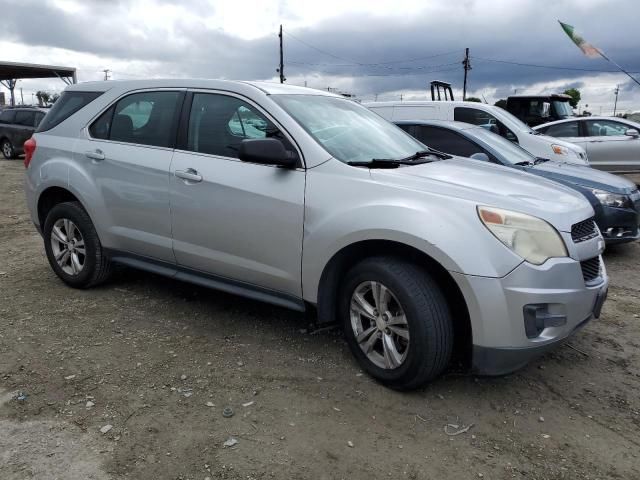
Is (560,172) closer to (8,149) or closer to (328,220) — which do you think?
(328,220)

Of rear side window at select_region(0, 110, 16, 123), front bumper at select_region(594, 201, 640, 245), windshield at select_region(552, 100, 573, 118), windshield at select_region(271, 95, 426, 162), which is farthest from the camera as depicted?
rear side window at select_region(0, 110, 16, 123)

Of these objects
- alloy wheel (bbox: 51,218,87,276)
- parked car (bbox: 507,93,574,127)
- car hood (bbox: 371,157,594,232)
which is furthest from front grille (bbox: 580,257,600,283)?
parked car (bbox: 507,93,574,127)

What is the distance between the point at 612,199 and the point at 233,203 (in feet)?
14.1

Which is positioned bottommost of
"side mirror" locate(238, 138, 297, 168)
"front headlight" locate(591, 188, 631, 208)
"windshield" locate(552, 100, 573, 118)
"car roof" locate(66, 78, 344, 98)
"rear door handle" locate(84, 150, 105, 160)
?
"front headlight" locate(591, 188, 631, 208)

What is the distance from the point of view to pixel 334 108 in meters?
4.00

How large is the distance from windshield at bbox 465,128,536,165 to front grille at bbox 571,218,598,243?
301cm

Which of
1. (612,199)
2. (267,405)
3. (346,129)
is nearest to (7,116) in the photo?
(346,129)

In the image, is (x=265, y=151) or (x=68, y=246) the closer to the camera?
(x=265, y=151)

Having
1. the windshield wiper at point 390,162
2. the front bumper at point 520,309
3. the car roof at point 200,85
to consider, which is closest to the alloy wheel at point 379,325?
the front bumper at point 520,309

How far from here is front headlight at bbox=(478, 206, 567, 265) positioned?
276cm

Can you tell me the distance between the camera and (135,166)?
4.06 m

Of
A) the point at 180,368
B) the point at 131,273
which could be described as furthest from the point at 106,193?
the point at 180,368

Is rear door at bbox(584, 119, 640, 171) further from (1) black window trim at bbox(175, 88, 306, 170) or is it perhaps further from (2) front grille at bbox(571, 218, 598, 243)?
(1) black window trim at bbox(175, 88, 306, 170)

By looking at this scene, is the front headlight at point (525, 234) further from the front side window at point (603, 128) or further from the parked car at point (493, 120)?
the front side window at point (603, 128)
